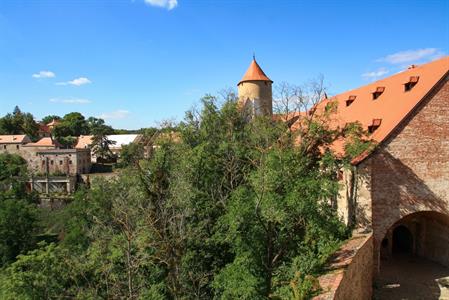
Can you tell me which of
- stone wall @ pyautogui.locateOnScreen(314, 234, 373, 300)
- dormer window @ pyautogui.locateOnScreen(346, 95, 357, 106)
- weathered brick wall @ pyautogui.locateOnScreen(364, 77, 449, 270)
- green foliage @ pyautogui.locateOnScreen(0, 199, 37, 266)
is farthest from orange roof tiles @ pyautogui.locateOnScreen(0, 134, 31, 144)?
stone wall @ pyautogui.locateOnScreen(314, 234, 373, 300)

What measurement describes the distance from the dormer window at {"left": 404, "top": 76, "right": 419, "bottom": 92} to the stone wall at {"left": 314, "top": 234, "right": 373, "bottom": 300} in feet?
26.4

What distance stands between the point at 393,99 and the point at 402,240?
8748 mm

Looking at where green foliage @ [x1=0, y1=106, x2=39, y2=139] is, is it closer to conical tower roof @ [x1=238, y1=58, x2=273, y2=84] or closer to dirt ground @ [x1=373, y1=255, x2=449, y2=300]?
conical tower roof @ [x1=238, y1=58, x2=273, y2=84]

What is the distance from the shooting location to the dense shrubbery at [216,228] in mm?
14258

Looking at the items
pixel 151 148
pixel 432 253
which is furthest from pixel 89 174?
pixel 432 253

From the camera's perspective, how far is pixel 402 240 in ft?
73.4

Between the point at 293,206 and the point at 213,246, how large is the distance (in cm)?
446

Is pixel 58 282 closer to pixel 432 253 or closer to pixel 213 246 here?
pixel 213 246

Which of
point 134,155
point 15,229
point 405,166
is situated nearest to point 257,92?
point 134,155

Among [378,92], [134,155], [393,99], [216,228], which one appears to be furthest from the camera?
[378,92]

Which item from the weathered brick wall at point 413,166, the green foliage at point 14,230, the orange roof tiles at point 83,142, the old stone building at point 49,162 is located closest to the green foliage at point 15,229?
the green foliage at point 14,230

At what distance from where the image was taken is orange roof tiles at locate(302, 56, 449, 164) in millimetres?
17375

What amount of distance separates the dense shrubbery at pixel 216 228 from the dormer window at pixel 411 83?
4.68 meters

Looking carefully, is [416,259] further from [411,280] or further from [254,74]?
[254,74]
